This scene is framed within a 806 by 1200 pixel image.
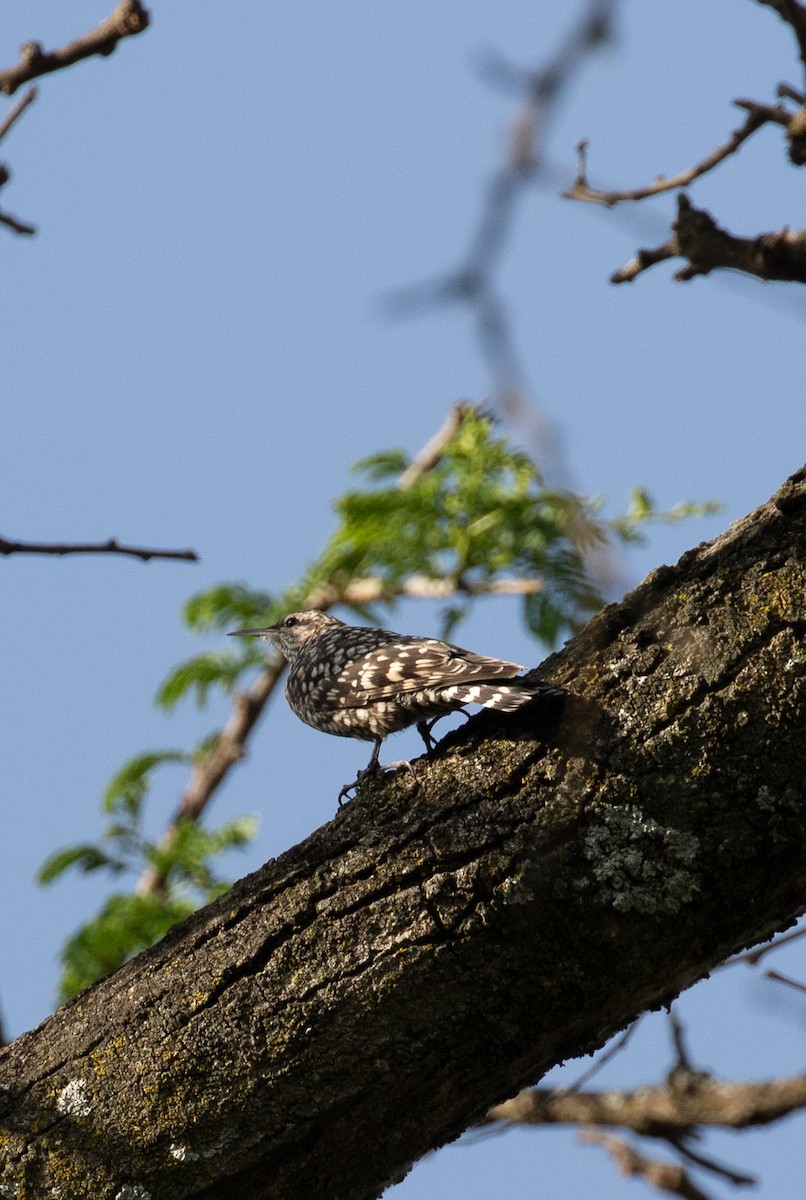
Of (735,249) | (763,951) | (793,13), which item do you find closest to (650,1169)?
(763,951)

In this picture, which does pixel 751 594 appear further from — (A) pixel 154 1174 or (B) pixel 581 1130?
(B) pixel 581 1130

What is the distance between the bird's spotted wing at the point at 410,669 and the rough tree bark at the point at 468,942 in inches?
28.9

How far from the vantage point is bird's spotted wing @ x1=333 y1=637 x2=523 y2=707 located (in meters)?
4.27

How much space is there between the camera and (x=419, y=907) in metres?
3.21

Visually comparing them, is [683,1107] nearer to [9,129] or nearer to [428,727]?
[428,727]

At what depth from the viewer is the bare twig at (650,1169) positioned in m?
5.96

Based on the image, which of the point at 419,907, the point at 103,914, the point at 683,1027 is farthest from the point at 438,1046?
the point at 103,914

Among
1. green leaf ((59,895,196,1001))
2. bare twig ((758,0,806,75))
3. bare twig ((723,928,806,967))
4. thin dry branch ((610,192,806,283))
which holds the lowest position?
bare twig ((723,928,806,967))

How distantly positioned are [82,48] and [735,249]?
1788mm

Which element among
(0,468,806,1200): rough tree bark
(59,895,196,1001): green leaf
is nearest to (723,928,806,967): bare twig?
(0,468,806,1200): rough tree bark

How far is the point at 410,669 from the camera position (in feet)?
16.2

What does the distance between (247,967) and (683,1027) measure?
7.89ft

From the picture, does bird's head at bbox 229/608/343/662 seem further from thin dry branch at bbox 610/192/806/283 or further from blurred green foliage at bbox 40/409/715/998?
thin dry branch at bbox 610/192/806/283

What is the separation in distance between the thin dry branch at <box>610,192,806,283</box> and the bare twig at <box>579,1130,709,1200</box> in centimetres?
420
